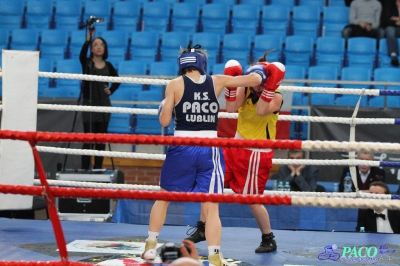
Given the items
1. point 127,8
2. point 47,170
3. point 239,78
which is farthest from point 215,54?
point 239,78

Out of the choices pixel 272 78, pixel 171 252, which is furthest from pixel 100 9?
pixel 171 252

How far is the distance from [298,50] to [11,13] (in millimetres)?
4295

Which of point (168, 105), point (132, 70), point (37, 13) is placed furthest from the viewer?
point (37, 13)

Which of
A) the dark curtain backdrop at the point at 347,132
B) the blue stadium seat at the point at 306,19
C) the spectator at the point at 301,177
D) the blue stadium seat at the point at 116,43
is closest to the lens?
the spectator at the point at 301,177

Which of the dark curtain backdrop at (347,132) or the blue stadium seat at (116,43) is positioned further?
the blue stadium seat at (116,43)

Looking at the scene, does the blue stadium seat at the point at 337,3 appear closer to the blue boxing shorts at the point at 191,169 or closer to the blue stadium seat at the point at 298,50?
the blue stadium seat at the point at 298,50

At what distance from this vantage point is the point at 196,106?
13.4 feet

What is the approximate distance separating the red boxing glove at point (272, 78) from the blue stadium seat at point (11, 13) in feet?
24.1

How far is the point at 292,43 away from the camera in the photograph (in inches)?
391

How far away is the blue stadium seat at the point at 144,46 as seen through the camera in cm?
1024

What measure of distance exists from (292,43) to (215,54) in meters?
1.03

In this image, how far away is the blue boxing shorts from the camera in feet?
13.4

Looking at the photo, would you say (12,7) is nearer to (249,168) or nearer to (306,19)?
(306,19)

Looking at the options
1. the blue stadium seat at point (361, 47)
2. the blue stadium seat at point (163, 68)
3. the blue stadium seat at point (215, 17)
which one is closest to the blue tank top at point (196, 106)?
the blue stadium seat at point (163, 68)
